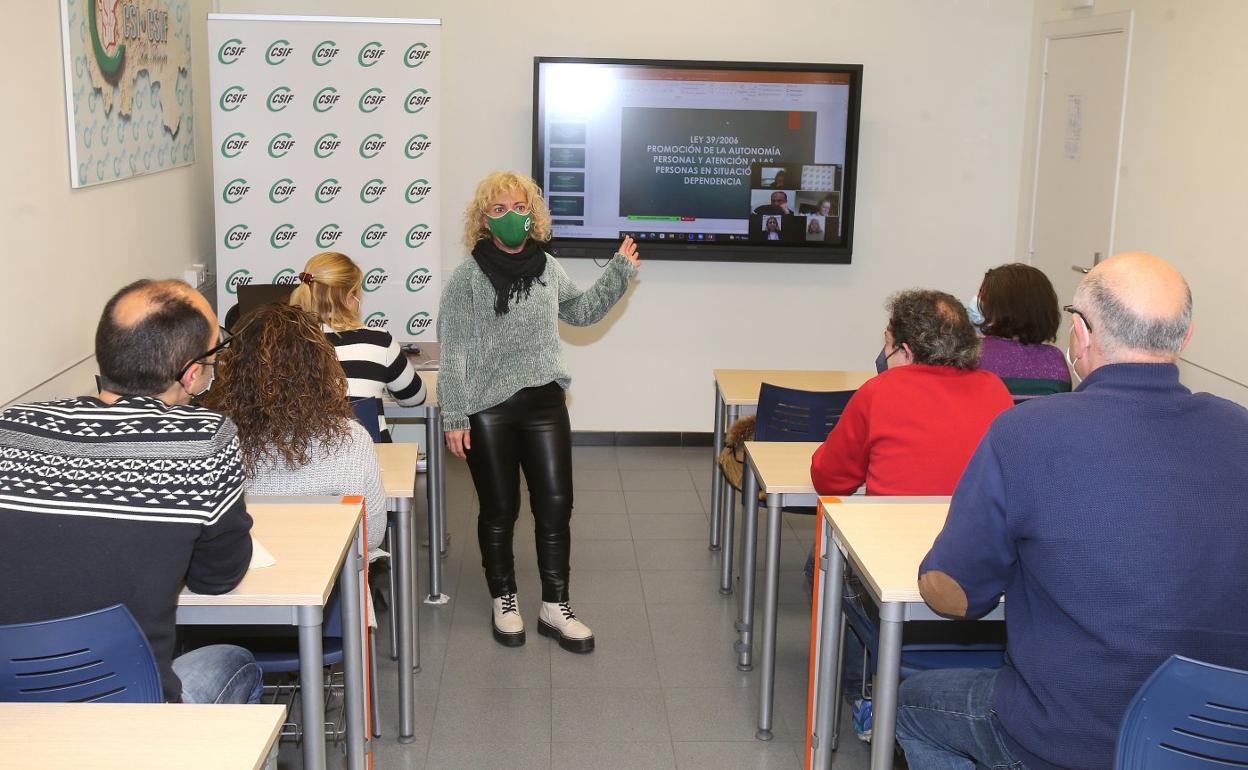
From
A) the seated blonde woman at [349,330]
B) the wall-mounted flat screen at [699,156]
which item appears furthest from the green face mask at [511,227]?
the wall-mounted flat screen at [699,156]

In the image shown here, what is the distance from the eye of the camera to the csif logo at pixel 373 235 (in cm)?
529

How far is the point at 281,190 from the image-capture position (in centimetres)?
521

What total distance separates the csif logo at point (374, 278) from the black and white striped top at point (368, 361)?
1.57m

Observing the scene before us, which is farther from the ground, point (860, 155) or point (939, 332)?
point (860, 155)

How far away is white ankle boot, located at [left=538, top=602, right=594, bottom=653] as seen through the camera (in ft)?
12.6

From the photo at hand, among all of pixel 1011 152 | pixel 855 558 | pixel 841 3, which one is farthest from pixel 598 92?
pixel 855 558

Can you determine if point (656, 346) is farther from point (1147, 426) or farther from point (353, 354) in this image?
point (1147, 426)

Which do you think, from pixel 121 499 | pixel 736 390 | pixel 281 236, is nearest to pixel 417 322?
pixel 281 236

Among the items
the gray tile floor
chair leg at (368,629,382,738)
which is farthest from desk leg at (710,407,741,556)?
chair leg at (368,629,382,738)

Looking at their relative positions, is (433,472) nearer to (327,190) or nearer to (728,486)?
(728,486)

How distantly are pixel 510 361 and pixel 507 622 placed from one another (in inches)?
35.4

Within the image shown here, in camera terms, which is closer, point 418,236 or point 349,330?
point 349,330

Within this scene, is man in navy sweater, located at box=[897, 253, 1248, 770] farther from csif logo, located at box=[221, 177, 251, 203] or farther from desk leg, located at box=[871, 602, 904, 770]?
csif logo, located at box=[221, 177, 251, 203]

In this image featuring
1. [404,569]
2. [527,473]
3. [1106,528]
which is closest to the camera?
[1106,528]
